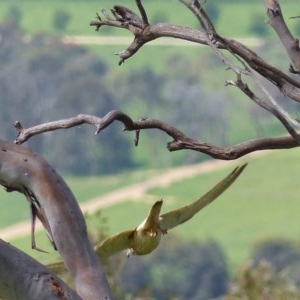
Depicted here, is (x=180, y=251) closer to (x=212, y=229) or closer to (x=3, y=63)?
(x=212, y=229)

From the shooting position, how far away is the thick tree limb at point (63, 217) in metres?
1.43

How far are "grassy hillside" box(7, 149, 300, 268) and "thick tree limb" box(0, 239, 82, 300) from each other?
51.5 ft

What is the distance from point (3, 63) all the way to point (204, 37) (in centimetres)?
1991

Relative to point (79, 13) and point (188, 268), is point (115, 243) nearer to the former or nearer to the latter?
point (188, 268)

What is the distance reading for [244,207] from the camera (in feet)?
71.2

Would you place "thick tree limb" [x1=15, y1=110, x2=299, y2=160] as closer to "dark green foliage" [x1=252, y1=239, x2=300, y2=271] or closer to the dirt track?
"dark green foliage" [x1=252, y1=239, x2=300, y2=271]

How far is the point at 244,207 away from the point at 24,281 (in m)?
20.5

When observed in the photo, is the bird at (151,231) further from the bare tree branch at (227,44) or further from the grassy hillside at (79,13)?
the grassy hillside at (79,13)

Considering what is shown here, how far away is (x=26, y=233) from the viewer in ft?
43.6

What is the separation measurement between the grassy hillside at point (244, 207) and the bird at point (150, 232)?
15.5 meters

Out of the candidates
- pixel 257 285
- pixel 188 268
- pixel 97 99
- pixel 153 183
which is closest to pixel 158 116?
pixel 153 183

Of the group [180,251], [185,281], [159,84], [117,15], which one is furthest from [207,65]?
[117,15]

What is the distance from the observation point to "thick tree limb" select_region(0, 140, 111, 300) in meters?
1.43

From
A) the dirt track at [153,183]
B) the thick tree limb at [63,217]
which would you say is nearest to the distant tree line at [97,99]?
the dirt track at [153,183]
